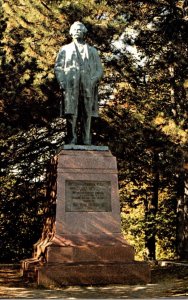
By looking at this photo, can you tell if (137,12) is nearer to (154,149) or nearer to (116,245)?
(154,149)

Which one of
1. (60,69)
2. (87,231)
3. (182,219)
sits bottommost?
(87,231)

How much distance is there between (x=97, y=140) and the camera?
12625 millimetres

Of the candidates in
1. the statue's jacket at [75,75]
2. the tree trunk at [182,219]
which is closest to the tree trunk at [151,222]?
the tree trunk at [182,219]

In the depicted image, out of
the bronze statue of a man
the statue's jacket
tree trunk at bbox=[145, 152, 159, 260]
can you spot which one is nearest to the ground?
the bronze statue of a man

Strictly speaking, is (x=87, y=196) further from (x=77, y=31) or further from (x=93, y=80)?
(x=77, y=31)

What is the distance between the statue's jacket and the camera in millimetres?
8711

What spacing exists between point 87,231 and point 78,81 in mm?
2680

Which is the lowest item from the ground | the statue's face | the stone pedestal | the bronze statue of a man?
the ground

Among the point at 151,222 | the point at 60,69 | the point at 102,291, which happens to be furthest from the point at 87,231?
the point at 151,222

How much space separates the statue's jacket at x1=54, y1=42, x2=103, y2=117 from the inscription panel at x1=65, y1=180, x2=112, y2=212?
1.36m

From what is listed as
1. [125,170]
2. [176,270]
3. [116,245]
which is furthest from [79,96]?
[125,170]

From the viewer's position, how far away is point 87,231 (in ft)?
26.7

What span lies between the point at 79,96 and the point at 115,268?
3144 millimetres

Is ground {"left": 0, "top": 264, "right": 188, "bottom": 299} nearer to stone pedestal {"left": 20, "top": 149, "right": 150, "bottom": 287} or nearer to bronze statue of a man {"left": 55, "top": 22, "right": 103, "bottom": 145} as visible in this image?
stone pedestal {"left": 20, "top": 149, "right": 150, "bottom": 287}
